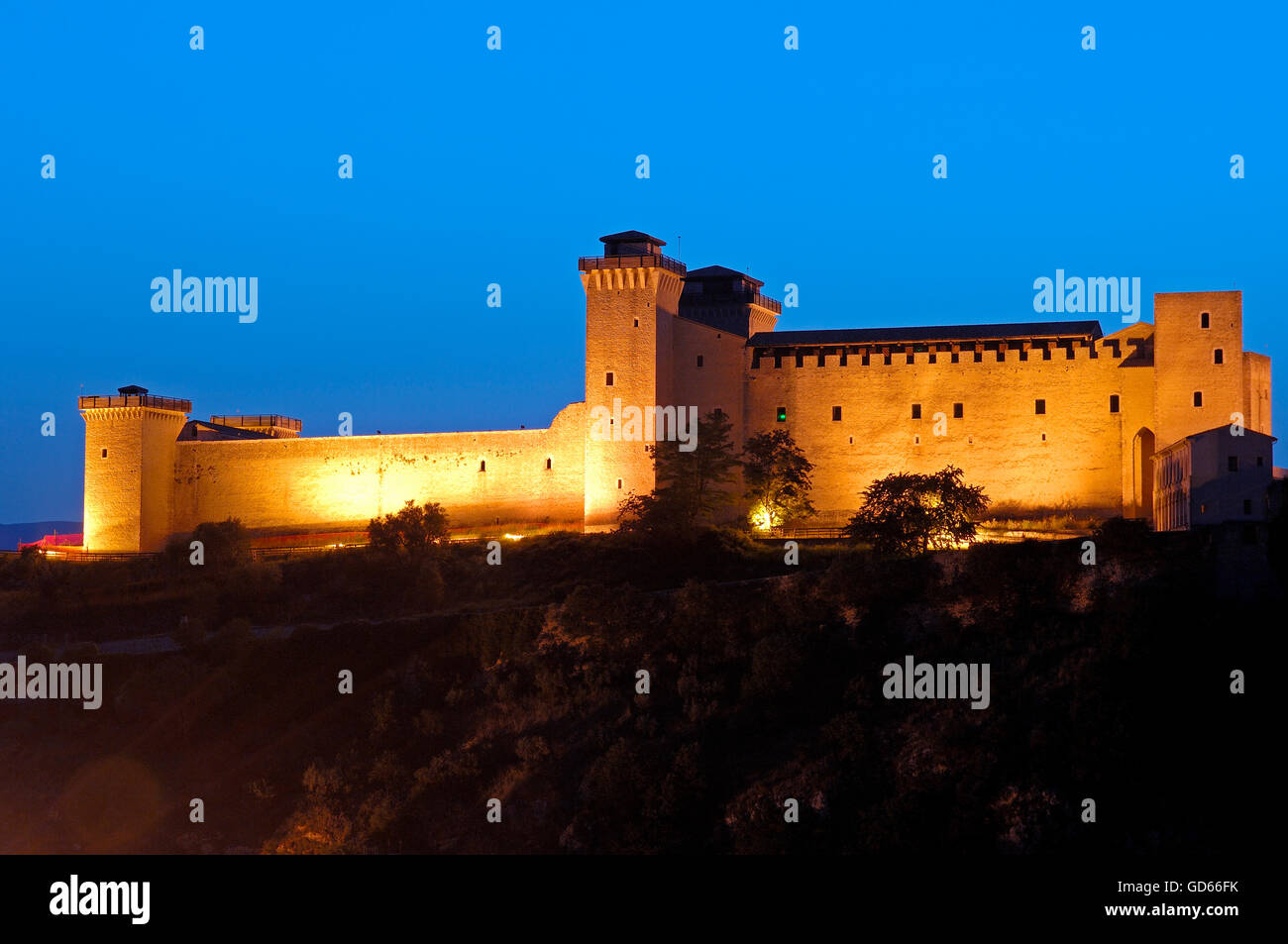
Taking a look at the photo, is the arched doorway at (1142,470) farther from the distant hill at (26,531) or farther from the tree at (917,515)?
the distant hill at (26,531)

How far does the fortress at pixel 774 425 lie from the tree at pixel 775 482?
3406 mm

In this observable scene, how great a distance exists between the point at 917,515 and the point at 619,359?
14.3 meters

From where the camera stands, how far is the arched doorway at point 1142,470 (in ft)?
176

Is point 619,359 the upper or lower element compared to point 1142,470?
upper

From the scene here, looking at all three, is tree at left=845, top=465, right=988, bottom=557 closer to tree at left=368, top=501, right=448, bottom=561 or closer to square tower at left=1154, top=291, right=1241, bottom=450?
square tower at left=1154, top=291, right=1241, bottom=450

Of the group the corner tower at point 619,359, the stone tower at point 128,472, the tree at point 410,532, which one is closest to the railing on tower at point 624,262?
the corner tower at point 619,359

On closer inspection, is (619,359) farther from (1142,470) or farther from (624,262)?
(1142,470)

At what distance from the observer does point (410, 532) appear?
53312 millimetres

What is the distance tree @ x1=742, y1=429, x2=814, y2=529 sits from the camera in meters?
53.1

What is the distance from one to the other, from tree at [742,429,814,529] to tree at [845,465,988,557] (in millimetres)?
3228

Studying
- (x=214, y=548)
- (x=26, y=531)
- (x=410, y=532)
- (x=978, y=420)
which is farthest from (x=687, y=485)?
(x=26, y=531)

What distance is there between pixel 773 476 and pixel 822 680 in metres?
16.3

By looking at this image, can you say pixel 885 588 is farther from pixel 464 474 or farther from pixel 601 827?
pixel 464 474

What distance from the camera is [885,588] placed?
133 feet
